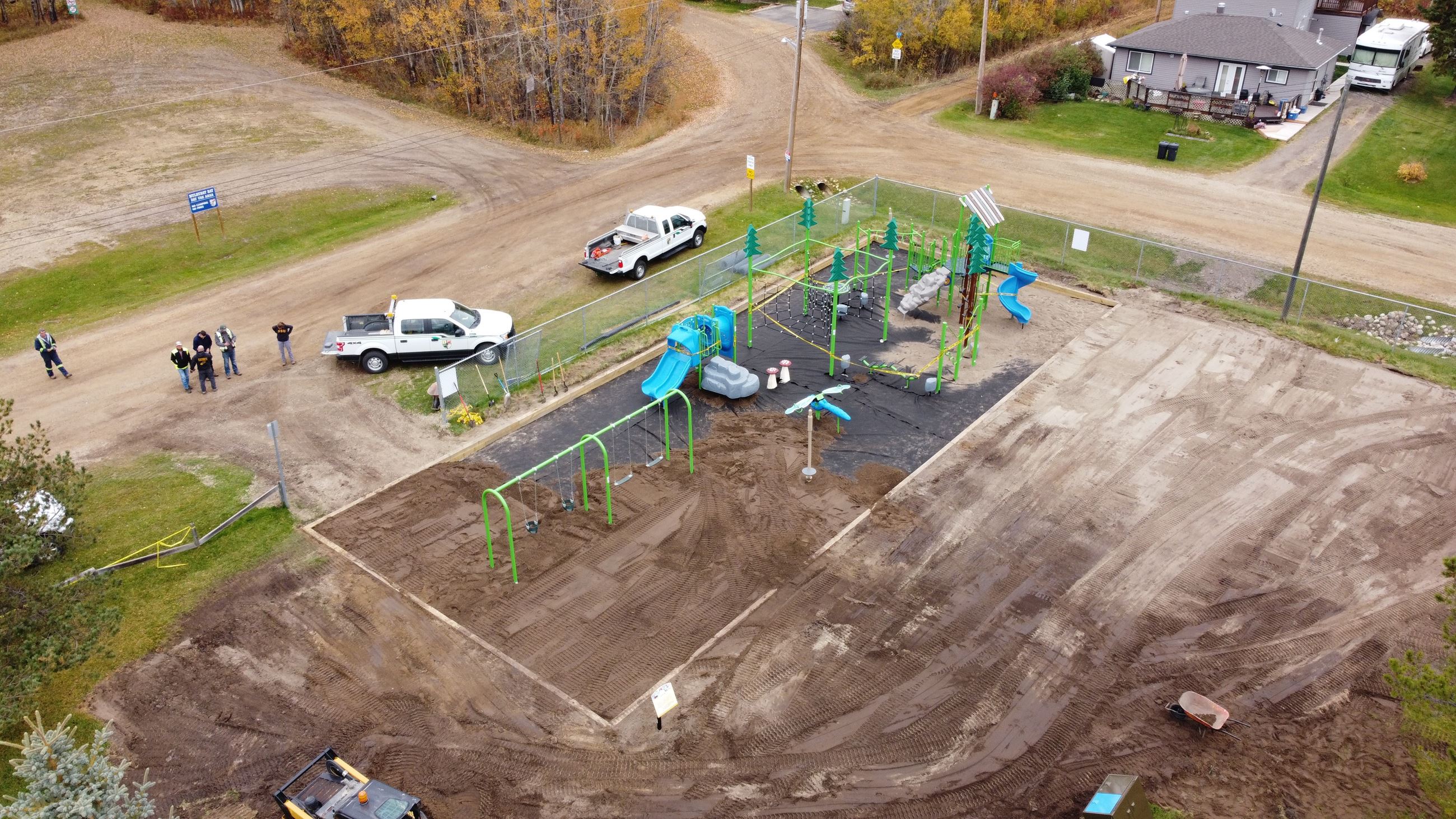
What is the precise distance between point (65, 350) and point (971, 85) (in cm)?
4339

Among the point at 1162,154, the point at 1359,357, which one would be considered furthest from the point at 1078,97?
the point at 1359,357

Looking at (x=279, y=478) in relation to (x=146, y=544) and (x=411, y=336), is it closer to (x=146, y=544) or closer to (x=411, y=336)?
(x=146, y=544)

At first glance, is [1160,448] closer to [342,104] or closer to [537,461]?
[537,461]

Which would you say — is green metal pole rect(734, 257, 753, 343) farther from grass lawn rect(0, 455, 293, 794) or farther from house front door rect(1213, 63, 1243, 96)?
house front door rect(1213, 63, 1243, 96)

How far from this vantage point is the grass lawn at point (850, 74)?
52.6 metres

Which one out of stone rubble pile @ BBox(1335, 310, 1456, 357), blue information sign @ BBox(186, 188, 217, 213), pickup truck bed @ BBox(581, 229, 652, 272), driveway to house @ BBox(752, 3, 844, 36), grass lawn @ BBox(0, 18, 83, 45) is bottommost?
stone rubble pile @ BBox(1335, 310, 1456, 357)

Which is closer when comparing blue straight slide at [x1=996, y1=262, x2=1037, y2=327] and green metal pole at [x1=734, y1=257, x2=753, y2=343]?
green metal pole at [x1=734, y1=257, x2=753, y2=343]

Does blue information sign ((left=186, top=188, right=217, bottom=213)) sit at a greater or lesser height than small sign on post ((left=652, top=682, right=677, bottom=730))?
greater

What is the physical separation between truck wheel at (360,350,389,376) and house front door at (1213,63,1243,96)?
41710mm

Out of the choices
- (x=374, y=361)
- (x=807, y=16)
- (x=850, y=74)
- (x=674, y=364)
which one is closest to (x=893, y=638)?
(x=674, y=364)

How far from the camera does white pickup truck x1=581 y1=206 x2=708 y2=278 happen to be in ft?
108

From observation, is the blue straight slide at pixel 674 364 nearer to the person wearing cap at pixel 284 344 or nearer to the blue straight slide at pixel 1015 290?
the blue straight slide at pixel 1015 290

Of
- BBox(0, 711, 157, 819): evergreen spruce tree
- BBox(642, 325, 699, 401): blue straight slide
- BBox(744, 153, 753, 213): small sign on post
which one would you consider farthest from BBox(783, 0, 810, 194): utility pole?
BBox(0, 711, 157, 819): evergreen spruce tree

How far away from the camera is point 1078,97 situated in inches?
2030
